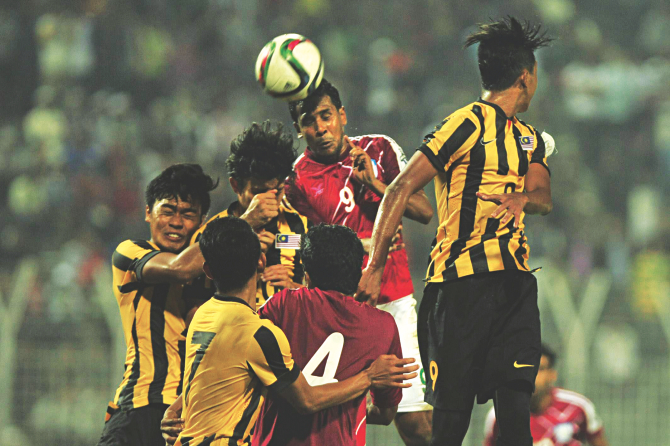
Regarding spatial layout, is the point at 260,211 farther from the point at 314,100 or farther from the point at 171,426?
the point at 171,426

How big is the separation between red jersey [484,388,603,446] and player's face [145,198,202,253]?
273 centimetres

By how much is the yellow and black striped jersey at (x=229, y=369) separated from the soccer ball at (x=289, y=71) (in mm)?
1518

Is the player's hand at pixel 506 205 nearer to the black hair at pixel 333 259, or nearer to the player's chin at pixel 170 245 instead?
the black hair at pixel 333 259

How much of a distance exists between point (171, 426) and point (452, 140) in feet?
5.40

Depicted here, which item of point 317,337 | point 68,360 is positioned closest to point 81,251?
point 68,360

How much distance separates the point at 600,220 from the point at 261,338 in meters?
8.43

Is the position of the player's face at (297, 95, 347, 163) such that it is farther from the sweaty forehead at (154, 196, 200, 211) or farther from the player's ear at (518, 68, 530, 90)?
the player's ear at (518, 68, 530, 90)

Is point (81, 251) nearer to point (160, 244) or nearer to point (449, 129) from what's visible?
point (160, 244)

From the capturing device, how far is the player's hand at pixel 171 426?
11.0 feet

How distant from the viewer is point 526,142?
3.44m

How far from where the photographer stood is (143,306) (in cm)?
375

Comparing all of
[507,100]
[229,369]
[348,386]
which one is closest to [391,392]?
[348,386]

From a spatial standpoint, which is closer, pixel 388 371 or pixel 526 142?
pixel 388 371

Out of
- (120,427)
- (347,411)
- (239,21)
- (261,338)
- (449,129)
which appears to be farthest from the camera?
(239,21)
